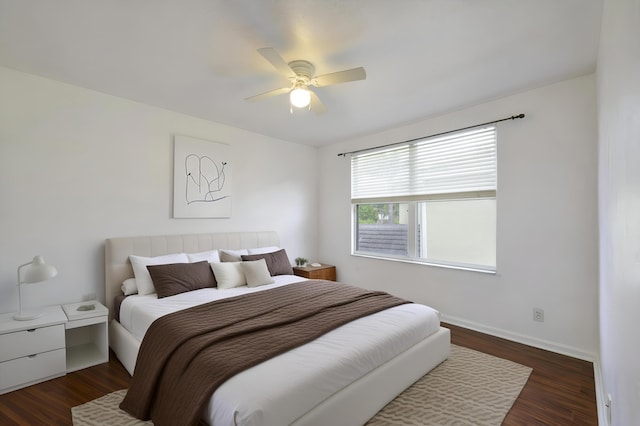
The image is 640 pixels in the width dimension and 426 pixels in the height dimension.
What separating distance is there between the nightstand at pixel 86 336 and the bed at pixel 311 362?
0.11 metres

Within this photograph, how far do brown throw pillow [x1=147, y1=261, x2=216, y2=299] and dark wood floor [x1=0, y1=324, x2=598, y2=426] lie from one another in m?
0.73

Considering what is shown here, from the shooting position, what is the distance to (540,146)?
2.97m

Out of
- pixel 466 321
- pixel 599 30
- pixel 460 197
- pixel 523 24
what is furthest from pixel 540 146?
pixel 466 321

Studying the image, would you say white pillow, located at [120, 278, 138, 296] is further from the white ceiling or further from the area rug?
the white ceiling

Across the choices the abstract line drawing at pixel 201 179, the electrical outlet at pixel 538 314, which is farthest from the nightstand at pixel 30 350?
the electrical outlet at pixel 538 314

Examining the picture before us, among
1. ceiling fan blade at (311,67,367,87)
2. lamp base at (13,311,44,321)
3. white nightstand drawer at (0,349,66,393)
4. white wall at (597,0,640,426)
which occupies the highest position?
ceiling fan blade at (311,67,367,87)

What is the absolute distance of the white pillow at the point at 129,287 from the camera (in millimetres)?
2951

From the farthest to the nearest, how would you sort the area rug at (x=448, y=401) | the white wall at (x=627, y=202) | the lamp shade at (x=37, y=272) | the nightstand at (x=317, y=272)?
the nightstand at (x=317, y=272), the lamp shade at (x=37, y=272), the area rug at (x=448, y=401), the white wall at (x=627, y=202)

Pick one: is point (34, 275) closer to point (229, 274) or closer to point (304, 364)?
point (229, 274)

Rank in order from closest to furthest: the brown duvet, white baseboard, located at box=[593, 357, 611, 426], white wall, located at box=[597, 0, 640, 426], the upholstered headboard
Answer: white wall, located at box=[597, 0, 640, 426]
the brown duvet
white baseboard, located at box=[593, 357, 611, 426]
the upholstered headboard

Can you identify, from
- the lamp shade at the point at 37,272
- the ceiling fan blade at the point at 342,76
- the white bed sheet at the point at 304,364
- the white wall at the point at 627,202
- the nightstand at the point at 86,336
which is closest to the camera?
the white wall at the point at 627,202

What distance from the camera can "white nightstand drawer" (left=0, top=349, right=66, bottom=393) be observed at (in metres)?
2.20

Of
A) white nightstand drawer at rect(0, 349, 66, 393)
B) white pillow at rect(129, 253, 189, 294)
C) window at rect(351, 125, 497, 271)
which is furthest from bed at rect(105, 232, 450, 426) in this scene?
window at rect(351, 125, 497, 271)

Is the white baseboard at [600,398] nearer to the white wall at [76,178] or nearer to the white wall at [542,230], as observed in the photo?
the white wall at [542,230]
